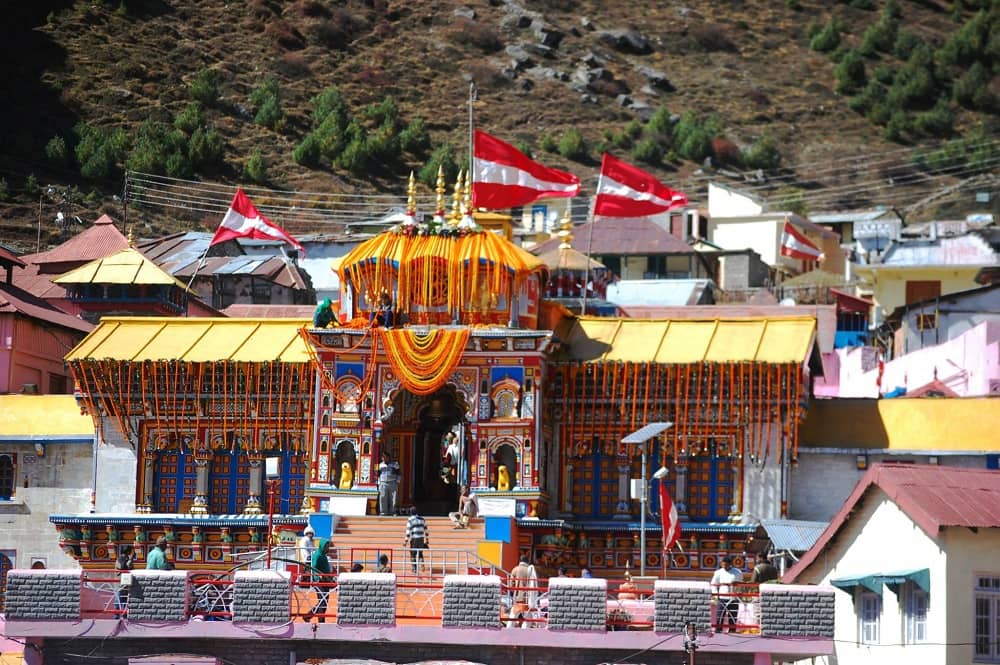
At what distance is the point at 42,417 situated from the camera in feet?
218

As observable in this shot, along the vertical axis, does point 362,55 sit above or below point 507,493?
above

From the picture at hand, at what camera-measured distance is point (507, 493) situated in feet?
199

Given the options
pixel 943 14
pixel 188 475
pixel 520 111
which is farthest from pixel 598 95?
pixel 188 475

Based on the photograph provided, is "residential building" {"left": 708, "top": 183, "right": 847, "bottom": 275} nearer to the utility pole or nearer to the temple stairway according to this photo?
the temple stairway

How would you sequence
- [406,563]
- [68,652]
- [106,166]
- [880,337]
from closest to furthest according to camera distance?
[68,652] < [406,563] < [880,337] < [106,166]

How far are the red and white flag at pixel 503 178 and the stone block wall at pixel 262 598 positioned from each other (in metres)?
25.9

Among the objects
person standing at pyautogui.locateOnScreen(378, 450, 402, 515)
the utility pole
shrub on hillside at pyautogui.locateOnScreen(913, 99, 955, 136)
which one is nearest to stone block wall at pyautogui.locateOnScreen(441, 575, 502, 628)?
the utility pole

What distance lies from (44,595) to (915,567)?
1577cm

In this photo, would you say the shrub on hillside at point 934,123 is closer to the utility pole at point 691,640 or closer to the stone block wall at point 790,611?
the stone block wall at point 790,611

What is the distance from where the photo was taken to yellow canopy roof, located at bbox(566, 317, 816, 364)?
62.3m

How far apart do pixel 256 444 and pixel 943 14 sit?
14291 cm

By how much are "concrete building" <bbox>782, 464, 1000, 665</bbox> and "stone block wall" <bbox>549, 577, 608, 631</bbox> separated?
Answer: 4.29 metres

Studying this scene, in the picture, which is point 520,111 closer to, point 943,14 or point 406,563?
point 943,14

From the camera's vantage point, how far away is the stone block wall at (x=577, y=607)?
43.6m
